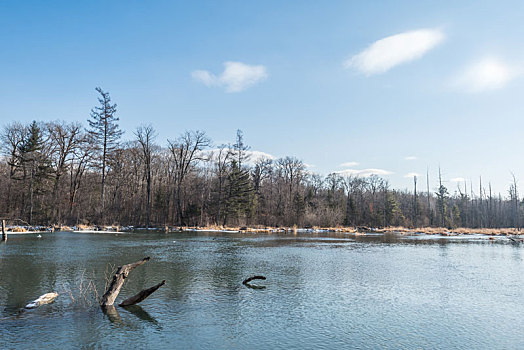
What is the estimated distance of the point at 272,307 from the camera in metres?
10.0

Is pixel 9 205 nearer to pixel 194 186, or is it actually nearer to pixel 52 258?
pixel 194 186

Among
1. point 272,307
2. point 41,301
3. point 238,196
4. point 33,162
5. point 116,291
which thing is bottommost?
point 272,307

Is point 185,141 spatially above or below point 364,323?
above

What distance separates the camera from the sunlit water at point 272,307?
7512 millimetres

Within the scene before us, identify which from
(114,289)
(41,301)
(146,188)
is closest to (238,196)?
(146,188)

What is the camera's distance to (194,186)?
188ft

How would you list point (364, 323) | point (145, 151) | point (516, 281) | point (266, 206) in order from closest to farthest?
point (364, 323) → point (516, 281) → point (145, 151) → point (266, 206)

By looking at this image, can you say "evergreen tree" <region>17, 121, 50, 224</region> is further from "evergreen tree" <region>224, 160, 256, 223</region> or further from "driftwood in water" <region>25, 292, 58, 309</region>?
"driftwood in water" <region>25, 292, 58, 309</region>

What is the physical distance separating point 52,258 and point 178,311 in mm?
11341

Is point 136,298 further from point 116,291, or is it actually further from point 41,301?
point 41,301

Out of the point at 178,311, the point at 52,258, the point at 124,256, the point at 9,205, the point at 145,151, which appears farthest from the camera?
the point at 145,151

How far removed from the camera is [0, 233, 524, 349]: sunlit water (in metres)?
7.51

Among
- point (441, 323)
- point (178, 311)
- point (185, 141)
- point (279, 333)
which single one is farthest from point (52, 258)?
point (185, 141)

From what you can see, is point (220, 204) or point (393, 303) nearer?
point (393, 303)
